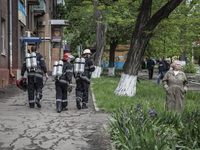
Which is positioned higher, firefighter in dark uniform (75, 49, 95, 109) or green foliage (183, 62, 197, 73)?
firefighter in dark uniform (75, 49, 95, 109)

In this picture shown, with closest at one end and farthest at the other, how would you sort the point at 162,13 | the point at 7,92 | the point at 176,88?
the point at 176,88
the point at 162,13
the point at 7,92

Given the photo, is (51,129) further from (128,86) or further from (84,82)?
(128,86)

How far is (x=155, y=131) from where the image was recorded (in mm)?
4617

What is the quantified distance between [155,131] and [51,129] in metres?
2.71

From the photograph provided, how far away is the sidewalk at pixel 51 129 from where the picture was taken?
5391 mm

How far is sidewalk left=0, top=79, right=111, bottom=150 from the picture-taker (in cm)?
539

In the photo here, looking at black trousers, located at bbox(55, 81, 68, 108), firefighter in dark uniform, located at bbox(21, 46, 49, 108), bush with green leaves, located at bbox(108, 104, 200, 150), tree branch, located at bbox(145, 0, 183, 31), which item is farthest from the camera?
tree branch, located at bbox(145, 0, 183, 31)

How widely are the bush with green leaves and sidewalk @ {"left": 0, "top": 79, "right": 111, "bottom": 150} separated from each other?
16.7 inches

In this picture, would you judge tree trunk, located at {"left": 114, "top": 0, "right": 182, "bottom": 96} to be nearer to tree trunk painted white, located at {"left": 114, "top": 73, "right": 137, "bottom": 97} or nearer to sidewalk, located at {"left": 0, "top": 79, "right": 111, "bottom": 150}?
tree trunk painted white, located at {"left": 114, "top": 73, "right": 137, "bottom": 97}

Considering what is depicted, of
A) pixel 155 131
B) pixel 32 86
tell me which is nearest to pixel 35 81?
pixel 32 86

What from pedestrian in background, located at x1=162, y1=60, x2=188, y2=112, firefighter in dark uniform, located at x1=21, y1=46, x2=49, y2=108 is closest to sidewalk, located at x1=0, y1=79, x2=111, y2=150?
firefighter in dark uniform, located at x1=21, y1=46, x2=49, y2=108

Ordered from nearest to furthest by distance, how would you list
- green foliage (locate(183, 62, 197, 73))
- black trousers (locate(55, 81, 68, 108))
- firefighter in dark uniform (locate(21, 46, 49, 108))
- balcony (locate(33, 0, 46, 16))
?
black trousers (locate(55, 81, 68, 108))
firefighter in dark uniform (locate(21, 46, 49, 108))
balcony (locate(33, 0, 46, 16))
green foliage (locate(183, 62, 197, 73))

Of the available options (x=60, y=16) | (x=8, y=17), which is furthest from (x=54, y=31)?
(x=8, y=17)

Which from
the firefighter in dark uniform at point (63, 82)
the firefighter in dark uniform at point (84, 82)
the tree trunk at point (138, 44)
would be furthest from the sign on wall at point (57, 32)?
the firefighter in dark uniform at point (63, 82)
